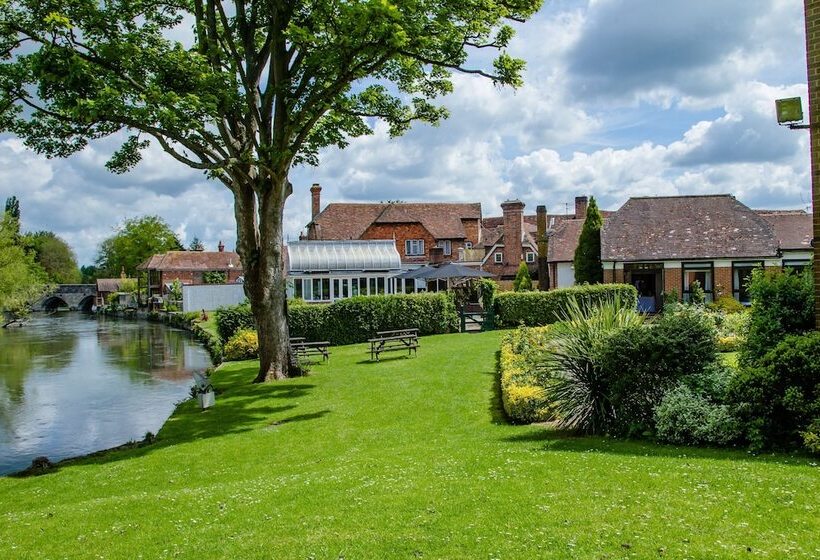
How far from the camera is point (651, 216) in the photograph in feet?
120

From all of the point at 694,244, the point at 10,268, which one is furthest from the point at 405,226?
the point at 10,268

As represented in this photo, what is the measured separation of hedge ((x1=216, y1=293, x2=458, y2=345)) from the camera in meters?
25.5

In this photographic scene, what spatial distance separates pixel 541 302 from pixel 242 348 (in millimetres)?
13034

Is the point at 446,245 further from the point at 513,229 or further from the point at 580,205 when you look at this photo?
the point at 580,205

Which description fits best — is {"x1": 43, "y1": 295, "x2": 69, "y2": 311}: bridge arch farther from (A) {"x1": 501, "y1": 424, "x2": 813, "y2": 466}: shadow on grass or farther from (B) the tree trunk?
(A) {"x1": 501, "y1": 424, "x2": 813, "y2": 466}: shadow on grass

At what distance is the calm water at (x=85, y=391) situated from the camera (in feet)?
48.6

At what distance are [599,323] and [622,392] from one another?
1.55 meters

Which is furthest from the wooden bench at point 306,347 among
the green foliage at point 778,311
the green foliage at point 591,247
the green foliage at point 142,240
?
the green foliage at point 142,240

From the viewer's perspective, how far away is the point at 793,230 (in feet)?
112

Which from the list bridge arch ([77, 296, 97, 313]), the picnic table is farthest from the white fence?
bridge arch ([77, 296, 97, 313])

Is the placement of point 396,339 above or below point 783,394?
below

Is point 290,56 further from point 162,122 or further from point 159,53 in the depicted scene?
point 162,122

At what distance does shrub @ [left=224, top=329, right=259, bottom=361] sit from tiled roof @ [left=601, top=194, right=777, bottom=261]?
68.8ft

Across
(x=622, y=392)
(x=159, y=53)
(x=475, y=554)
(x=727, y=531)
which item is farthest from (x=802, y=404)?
(x=159, y=53)
